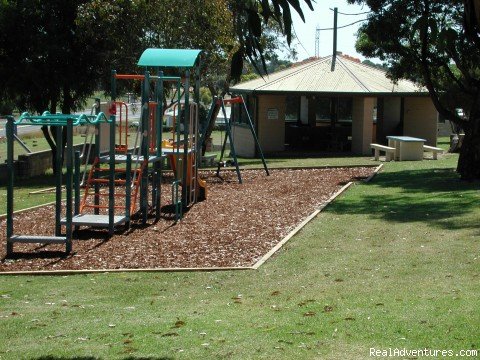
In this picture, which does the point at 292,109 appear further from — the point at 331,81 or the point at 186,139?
the point at 186,139

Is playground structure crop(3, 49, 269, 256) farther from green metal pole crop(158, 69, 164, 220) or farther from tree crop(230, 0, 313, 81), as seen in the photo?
tree crop(230, 0, 313, 81)

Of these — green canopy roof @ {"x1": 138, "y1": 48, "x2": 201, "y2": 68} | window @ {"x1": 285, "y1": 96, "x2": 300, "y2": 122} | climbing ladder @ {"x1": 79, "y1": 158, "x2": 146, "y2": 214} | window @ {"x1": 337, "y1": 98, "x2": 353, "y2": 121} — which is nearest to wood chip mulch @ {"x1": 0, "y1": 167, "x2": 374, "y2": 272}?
climbing ladder @ {"x1": 79, "y1": 158, "x2": 146, "y2": 214}

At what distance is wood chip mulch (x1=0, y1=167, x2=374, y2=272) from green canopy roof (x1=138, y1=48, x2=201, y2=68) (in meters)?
2.80

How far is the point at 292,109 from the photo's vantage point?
35781 millimetres

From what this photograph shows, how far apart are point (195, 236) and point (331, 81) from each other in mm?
21699

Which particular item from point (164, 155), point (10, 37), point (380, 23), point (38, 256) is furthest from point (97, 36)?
point (38, 256)

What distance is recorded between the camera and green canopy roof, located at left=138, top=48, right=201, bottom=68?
15.4 m

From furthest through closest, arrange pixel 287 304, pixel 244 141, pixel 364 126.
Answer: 1. pixel 244 141
2. pixel 364 126
3. pixel 287 304

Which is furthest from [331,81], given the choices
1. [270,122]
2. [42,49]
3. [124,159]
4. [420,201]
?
[124,159]

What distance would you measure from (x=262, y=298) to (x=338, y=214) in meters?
6.58

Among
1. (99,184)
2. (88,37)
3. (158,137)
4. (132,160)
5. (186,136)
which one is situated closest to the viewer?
(132,160)

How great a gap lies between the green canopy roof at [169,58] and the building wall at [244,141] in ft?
60.6

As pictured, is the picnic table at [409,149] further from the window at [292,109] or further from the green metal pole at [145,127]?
the green metal pole at [145,127]

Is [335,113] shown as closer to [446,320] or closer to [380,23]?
[380,23]
